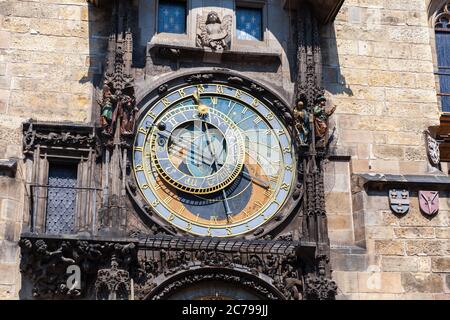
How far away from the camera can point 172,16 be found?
15383 millimetres

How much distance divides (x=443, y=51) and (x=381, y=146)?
4287 millimetres

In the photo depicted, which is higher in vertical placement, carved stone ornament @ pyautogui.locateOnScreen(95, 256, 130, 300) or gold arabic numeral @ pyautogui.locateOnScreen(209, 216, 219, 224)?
gold arabic numeral @ pyautogui.locateOnScreen(209, 216, 219, 224)

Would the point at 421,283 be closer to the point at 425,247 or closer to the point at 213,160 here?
the point at 425,247

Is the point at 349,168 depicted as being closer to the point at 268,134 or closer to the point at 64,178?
the point at 268,134

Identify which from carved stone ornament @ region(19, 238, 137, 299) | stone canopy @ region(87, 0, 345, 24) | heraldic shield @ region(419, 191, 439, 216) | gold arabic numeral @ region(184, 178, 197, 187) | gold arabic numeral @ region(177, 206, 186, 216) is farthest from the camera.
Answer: stone canopy @ region(87, 0, 345, 24)

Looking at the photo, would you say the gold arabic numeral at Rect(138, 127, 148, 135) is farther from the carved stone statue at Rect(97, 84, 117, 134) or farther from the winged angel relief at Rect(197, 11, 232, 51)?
the winged angel relief at Rect(197, 11, 232, 51)

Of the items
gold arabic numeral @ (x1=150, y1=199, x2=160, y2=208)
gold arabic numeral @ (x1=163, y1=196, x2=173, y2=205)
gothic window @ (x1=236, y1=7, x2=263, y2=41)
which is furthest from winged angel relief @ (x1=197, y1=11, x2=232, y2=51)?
gold arabic numeral @ (x1=150, y1=199, x2=160, y2=208)

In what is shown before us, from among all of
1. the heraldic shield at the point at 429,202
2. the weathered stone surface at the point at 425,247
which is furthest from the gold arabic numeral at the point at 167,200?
the heraldic shield at the point at 429,202

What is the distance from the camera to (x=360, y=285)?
14.2m

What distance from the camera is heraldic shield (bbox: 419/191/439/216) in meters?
14.7

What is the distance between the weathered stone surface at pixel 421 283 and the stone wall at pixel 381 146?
0.05 ft

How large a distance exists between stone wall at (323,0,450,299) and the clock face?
3.18ft

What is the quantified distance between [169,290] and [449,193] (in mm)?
4494

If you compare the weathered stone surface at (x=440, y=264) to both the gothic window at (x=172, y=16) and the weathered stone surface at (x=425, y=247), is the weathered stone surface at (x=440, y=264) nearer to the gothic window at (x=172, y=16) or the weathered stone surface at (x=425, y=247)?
the weathered stone surface at (x=425, y=247)
